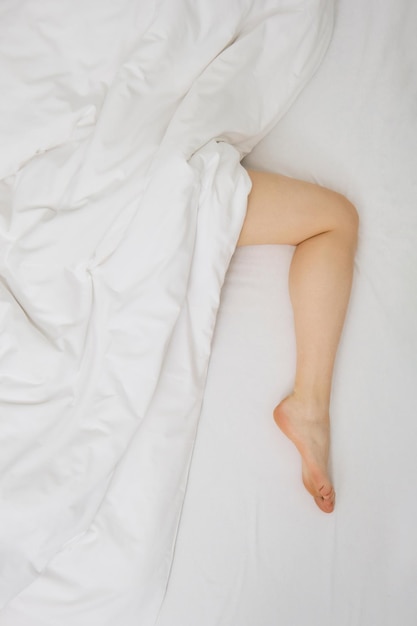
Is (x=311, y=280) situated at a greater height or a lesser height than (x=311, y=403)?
greater

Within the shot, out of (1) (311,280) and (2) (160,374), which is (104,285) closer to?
(2) (160,374)

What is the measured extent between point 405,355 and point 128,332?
0.47m

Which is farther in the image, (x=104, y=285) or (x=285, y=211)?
(x=285, y=211)

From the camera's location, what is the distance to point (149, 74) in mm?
1021

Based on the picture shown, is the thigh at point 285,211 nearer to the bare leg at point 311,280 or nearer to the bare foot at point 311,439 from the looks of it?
the bare leg at point 311,280

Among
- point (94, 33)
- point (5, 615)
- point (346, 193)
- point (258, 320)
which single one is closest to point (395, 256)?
point (346, 193)

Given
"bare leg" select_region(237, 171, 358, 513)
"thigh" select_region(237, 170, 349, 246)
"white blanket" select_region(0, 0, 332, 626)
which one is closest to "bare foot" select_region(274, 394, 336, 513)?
"bare leg" select_region(237, 171, 358, 513)

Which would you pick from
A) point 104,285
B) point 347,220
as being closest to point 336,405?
point 347,220

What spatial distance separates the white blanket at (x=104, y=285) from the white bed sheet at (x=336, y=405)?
64 millimetres

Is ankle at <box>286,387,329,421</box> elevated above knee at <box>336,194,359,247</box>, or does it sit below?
below

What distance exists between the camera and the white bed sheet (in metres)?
0.96

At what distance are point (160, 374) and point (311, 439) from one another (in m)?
0.26

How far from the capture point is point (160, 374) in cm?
100

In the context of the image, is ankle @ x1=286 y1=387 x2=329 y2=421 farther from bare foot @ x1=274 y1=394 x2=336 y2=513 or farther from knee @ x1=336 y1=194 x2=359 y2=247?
knee @ x1=336 y1=194 x2=359 y2=247
